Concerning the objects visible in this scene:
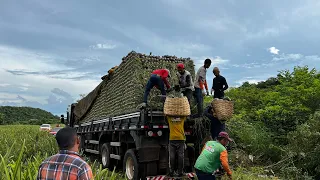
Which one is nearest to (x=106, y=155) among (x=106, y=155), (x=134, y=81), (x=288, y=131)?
(x=106, y=155)

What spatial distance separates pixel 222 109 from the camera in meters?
7.03

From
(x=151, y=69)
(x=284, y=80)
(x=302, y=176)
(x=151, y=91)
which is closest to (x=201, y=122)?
(x=151, y=91)

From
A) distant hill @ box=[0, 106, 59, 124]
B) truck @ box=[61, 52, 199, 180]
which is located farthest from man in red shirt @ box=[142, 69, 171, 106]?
distant hill @ box=[0, 106, 59, 124]

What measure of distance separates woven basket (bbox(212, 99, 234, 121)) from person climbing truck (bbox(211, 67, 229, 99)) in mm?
969

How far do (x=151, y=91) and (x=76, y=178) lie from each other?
17.5ft

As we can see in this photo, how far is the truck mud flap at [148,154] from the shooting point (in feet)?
23.3

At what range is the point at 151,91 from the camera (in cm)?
795

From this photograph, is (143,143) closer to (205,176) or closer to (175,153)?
(175,153)

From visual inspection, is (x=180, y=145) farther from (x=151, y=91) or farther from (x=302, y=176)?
(x=302, y=176)

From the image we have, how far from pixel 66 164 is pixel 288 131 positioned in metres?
10.3

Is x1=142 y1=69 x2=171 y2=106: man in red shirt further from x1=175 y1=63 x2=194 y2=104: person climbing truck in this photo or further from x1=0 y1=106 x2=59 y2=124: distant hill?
x1=0 y1=106 x2=59 y2=124: distant hill

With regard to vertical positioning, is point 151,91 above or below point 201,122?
above

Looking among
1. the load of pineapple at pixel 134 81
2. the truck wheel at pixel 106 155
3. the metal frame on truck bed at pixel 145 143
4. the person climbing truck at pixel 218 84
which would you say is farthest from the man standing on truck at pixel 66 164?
the truck wheel at pixel 106 155

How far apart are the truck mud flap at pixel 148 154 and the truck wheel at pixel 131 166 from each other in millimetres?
215
